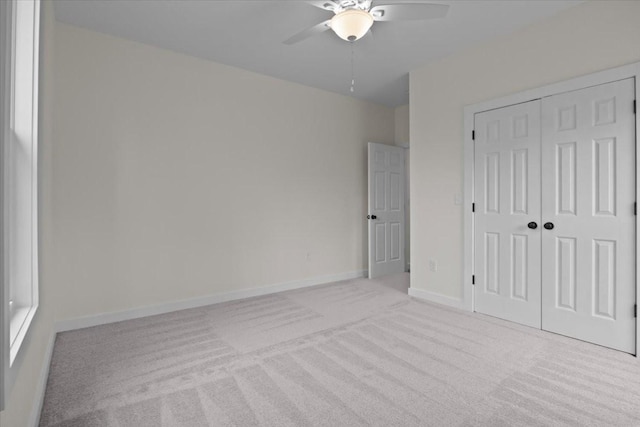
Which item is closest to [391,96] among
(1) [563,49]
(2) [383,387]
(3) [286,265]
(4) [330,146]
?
(4) [330,146]

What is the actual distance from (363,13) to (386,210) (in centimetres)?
339

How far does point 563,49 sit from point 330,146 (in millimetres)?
2861

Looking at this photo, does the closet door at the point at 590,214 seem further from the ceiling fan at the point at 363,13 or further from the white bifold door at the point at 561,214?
the ceiling fan at the point at 363,13

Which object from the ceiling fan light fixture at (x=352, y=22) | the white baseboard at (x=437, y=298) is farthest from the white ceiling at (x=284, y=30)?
the white baseboard at (x=437, y=298)

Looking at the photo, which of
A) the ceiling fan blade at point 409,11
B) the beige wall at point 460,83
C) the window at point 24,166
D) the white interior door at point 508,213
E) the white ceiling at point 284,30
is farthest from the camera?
the white interior door at point 508,213

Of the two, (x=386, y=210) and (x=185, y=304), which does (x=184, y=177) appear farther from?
(x=386, y=210)

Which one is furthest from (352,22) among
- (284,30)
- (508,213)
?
(508,213)

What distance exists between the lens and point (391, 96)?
197 inches

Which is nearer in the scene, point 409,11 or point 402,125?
point 409,11

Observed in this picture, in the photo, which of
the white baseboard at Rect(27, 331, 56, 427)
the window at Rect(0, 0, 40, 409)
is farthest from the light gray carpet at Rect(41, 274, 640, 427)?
the window at Rect(0, 0, 40, 409)

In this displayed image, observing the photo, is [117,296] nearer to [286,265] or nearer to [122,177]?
[122,177]

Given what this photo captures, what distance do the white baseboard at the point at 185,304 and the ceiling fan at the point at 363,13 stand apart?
9.60ft

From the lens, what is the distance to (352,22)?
2.20 metres

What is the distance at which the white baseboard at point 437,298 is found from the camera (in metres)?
3.56
